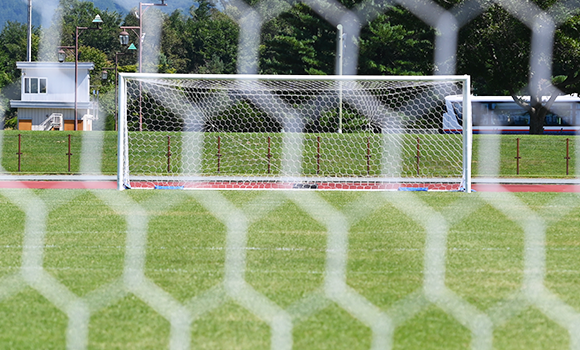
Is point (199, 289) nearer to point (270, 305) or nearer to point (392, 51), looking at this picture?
point (270, 305)

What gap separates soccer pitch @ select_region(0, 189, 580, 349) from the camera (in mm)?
4070

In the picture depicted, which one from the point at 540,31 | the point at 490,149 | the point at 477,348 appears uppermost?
the point at 540,31

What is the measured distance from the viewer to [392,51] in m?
42.3

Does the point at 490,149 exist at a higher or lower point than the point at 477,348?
higher

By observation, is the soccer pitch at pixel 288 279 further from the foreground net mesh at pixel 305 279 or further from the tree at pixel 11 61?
the tree at pixel 11 61

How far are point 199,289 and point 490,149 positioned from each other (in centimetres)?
2120

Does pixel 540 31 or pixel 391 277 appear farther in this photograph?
pixel 540 31

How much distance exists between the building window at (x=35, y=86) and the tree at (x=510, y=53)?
31142 millimetres

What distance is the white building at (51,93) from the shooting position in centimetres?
5125

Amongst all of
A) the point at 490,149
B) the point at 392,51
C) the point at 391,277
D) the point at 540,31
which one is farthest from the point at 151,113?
the point at 392,51

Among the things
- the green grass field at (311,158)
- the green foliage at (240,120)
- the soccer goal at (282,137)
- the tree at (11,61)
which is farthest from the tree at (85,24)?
the soccer goal at (282,137)

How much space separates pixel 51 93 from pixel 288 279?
4946 centimetres

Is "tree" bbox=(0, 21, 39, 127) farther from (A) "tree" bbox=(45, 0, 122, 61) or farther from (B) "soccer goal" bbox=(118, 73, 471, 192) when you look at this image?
(B) "soccer goal" bbox=(118, 73, 471, 192)

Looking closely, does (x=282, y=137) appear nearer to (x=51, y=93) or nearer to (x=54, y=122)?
(x=54, y=122)
